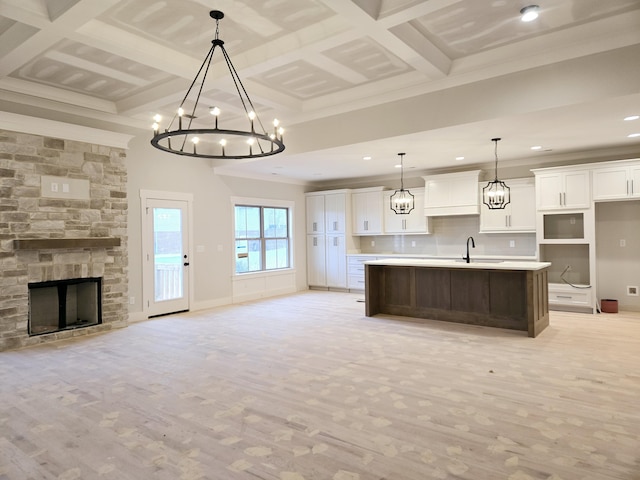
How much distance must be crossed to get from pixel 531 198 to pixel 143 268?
265 inches

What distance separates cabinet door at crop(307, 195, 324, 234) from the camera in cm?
996

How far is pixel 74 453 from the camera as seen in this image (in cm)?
259

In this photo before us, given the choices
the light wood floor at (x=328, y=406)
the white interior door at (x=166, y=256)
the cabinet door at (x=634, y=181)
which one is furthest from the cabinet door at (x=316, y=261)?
the cabinet door at (x=634, y=181)

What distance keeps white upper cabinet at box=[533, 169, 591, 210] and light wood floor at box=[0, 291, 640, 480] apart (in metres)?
2.16

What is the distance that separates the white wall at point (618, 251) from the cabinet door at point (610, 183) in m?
0.48

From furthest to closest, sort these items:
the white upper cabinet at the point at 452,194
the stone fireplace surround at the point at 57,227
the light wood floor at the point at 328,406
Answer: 1. the white upper cabinet at the point at 452,194
2. the stone fireplace surround at the point at 57,227
3. the light wood floor at the point at 328,406

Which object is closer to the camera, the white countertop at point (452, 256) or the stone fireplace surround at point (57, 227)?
the stone fireplace surround at point (57, 227)

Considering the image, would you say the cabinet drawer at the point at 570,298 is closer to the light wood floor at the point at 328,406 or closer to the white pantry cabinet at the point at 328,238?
the light wood floor at the point at 328,406

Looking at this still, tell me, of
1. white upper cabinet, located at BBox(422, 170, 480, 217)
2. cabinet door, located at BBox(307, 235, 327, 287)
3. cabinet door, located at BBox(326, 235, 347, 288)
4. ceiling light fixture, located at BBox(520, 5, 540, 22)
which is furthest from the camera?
cabinet door, located at BBox(307, 235, 327, 287)

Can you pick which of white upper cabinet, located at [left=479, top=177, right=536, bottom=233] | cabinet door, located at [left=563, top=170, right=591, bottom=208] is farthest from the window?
cabinet door, located at [left=563, top=170, right=591, bottom=208]

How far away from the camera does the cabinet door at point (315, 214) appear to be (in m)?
9.96

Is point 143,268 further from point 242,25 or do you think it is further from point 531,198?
point 531,198

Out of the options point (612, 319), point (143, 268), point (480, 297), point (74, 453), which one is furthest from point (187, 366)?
point (612, 319)

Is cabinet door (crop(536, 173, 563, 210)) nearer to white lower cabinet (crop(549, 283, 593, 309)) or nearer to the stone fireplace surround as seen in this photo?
white lower cabinet (crop(549, 283, 593, 309))
